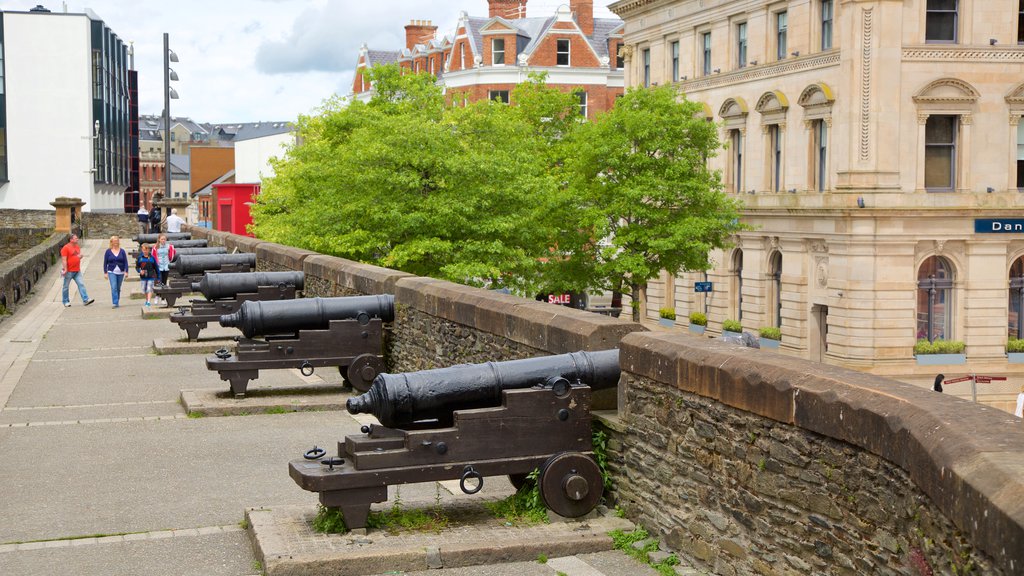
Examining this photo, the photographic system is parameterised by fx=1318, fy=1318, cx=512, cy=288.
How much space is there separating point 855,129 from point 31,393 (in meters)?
31.1

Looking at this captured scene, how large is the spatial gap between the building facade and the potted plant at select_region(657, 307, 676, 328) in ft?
169

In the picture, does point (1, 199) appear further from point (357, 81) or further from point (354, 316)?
point (354, 316)

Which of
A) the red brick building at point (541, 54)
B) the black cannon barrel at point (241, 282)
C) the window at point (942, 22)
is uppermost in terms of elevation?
the red brick building at point (541, 54)

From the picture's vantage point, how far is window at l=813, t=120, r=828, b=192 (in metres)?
43.3

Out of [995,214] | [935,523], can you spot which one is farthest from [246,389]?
[995,214]

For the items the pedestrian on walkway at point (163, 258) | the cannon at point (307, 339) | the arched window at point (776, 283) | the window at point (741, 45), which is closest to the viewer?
Answer: the cannon at point (307, 339)

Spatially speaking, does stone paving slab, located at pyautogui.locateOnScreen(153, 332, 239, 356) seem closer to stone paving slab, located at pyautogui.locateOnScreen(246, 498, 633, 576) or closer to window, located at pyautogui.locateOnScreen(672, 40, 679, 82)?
stone paving slab, located at pyautogui.locateOnScreen(246, 498, 633, 576)

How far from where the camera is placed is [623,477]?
27.6 ft

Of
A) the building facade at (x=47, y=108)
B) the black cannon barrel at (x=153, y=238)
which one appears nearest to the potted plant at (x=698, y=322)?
the black cannon barrel at (x=153, y=238)

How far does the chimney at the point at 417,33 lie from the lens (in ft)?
312

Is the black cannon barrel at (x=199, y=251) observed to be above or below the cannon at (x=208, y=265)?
above

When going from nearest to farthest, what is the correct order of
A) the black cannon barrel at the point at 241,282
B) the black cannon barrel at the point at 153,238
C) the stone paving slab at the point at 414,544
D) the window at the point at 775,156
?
1. the stone paving slab at the point at 414,544
2. the black cannon barrel at the point at 241,282
3. the black cannon barrel at the point at 153,238
4. the window at the point at 775,156

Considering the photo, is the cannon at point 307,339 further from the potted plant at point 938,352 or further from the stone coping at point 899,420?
the potted plant at point 938,352

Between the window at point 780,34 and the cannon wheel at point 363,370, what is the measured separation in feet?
112
